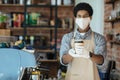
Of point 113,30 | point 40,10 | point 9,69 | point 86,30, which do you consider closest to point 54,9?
point 40,10

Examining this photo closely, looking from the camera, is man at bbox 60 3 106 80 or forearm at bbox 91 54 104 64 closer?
forearm at bbox 91 54 104 64

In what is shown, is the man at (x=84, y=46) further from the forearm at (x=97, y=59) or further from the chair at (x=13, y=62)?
the chair at (x=13, y=62)

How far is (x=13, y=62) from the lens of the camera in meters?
2.18

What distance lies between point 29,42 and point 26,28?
10.4 inches

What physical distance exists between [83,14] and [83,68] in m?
0.46

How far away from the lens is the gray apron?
8.35 feet

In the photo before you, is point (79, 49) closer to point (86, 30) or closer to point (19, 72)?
point (86, 30)

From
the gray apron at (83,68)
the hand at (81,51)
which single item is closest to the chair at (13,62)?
the hand at (81,51)

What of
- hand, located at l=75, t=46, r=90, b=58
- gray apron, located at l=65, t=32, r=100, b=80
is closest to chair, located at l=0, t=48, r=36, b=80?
hand, located at l=75, t=46, r=90, b=58

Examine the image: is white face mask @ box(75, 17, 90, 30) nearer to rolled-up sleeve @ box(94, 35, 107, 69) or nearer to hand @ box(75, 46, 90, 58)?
rolled-up sleeve @ box(94, 35, 107, 69)

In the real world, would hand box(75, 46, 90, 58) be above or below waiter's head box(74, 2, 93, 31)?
below

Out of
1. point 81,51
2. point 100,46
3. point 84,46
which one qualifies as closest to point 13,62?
point 81,51

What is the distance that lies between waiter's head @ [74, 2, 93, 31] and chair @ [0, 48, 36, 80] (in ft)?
2.01

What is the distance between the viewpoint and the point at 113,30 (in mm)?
4066
